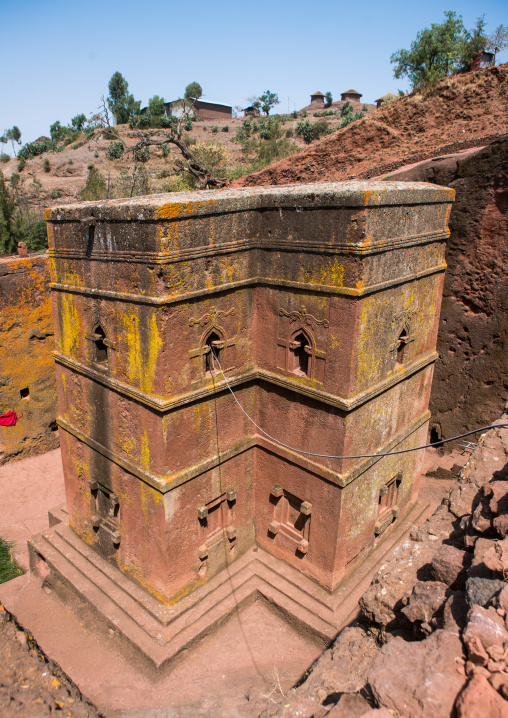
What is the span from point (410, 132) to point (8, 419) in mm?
13977

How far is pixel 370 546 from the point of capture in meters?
7.96

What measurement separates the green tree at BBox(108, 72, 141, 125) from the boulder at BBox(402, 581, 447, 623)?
228ft

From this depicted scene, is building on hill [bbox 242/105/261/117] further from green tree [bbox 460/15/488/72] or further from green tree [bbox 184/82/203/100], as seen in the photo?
green tree [bbox 460/15/488/72]

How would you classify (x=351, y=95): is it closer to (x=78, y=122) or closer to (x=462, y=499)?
(x=78, y=122)

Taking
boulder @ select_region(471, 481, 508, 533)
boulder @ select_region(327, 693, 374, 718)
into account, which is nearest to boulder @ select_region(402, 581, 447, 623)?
boulder @ select_region(471, 481, 508, 533)

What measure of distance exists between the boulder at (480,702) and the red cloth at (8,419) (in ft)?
39.4

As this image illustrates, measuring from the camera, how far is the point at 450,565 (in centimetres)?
451

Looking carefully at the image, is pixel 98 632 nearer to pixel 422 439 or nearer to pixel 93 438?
pixel 93 438

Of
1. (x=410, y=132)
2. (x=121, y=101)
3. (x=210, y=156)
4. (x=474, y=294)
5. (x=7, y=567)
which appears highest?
(x=121, y=101)

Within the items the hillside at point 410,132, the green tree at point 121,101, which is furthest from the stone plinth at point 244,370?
the green tree at point 121,101

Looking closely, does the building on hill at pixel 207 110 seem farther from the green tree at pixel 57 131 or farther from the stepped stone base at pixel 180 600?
the stepped stone base at pixel 180 600

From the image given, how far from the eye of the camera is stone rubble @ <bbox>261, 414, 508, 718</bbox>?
319 centimetres

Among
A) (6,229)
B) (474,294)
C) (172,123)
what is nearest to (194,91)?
(172,123)

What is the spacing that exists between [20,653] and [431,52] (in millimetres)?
33509
